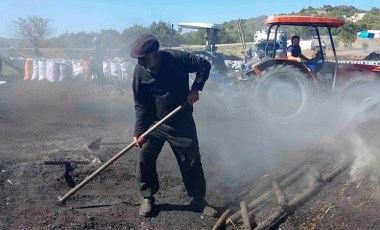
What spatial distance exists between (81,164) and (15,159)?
106 centimetres

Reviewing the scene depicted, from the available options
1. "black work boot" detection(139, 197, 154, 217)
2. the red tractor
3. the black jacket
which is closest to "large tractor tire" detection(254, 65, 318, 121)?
the red tractor

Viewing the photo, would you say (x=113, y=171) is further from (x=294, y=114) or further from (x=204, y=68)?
(x=294, y=114)

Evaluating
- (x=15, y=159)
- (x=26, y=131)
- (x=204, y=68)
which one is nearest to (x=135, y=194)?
(x=204, y=68)

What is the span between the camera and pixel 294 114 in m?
9.15

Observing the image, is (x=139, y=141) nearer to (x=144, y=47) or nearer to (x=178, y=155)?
(x=178, y=155)

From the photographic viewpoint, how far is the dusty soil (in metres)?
4.36

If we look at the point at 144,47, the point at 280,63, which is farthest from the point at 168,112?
the point at 280,63

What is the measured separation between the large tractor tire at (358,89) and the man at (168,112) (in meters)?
5.24

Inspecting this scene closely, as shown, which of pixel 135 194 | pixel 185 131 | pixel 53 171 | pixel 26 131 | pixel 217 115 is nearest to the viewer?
pixel 185 131

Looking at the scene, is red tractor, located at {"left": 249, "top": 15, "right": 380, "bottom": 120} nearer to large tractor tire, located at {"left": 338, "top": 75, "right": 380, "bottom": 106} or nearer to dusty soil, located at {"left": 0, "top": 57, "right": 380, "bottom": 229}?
large tractor tire, located at {"left": 338, "top": 75, "right": 380, "bottom": 106}

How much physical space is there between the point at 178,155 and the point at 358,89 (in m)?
5.66

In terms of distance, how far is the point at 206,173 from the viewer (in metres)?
5.75

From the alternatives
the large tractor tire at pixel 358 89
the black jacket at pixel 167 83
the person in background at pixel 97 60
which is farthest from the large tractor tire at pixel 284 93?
the person in background at pixel 97 60

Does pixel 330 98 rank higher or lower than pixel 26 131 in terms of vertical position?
higher
